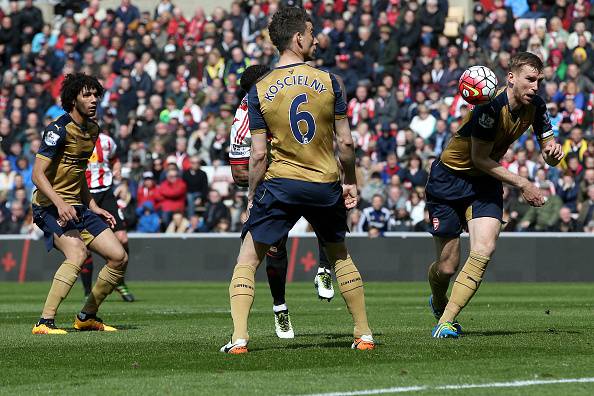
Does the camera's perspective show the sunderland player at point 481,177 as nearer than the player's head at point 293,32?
No

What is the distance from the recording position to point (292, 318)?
571 inches

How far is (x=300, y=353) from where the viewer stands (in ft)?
32.0

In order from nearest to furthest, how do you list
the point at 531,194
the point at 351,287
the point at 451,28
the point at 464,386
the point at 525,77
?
the point at 464,386 → the point at 351,287 → the point at 531,194 → the point at 525,77 → the point at 451,28

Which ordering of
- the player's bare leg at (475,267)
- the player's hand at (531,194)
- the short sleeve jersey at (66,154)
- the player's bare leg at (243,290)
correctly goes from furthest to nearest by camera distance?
the short sleeve jersey at (66,154), the player's bare leg at (475,267), the player's hand at (531,194), the player's bare leg at (243,290)

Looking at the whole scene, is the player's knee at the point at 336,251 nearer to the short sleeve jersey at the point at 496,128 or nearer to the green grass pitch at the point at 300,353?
the green grass pitch at the point at 300,353

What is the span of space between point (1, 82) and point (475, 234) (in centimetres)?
2597

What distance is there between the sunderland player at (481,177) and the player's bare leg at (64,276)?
332cm

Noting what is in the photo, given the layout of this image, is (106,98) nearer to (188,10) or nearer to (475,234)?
(188,10)

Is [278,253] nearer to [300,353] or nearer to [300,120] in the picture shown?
[300,353]

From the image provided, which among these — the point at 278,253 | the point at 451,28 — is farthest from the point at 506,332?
the point at 451,28

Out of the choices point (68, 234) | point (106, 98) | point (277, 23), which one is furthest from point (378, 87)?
point (277, 23)

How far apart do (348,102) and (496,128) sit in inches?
698

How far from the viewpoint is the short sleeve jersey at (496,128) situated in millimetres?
10820

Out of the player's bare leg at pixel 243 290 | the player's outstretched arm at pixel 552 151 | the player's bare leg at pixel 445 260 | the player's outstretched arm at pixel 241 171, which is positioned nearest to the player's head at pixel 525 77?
the player's outstretched arm at pixel 552 151
